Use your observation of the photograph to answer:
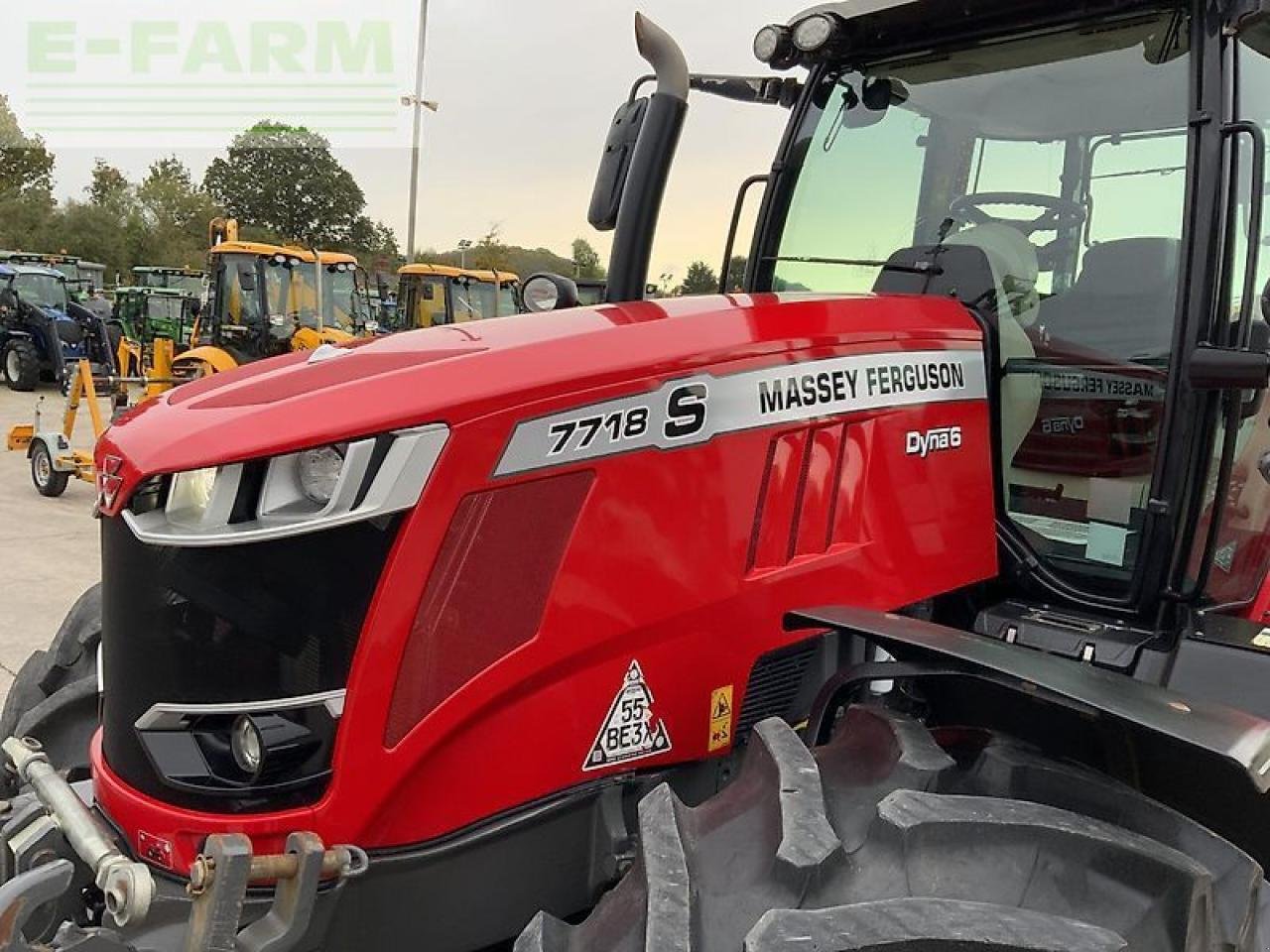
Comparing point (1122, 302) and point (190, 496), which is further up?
point (1122, 302)

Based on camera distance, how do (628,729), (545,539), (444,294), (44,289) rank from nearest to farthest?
(545,539), (628,729), (444,294), (44,289)

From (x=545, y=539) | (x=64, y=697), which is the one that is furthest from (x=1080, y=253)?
(x=64, y=697)

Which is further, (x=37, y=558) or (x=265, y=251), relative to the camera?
(x=265, y=251)

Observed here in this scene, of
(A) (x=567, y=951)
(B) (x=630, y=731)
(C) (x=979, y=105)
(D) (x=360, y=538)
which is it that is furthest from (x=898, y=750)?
(C) (x=979, y=105)

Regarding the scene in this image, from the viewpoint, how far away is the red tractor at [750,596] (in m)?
1.48

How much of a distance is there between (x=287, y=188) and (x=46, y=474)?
184 feet

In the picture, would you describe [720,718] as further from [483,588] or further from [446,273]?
[446,273]

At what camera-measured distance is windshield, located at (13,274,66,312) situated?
20.1 m

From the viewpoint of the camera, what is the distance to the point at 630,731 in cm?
181

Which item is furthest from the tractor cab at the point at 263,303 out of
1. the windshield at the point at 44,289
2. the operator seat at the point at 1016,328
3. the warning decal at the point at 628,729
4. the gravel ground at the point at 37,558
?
the warning decal at the point at 628,729

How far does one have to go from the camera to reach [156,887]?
5.18 ft

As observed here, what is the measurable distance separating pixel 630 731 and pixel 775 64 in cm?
163

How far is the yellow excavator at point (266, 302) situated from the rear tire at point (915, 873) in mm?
13634

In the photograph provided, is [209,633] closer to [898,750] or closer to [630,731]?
[630,731]
